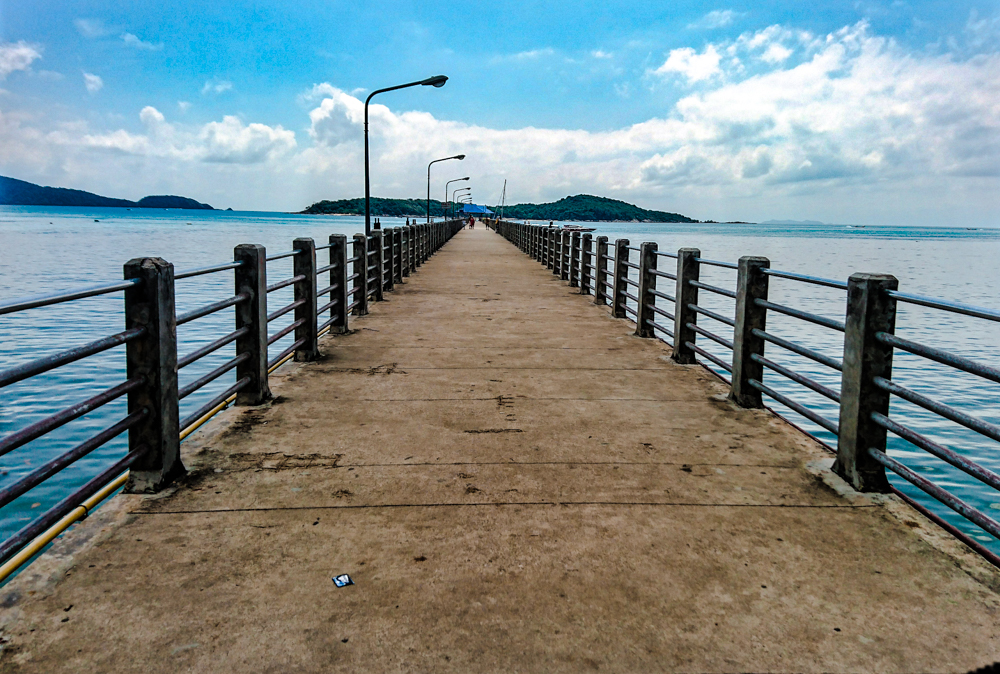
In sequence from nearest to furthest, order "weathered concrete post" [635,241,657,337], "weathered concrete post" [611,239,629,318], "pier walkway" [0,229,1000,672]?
"pier walkway" [0,229,1000,672] → "weathered concrete post" [635,241,657,337] → "weathered concrete post" [611,239,629,318]

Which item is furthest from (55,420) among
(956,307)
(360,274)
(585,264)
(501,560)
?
(585,264)

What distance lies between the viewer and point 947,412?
3.57 meters

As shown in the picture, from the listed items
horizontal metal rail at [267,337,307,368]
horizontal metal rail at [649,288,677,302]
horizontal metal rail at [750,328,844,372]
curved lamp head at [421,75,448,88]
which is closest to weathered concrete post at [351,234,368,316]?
horizontal metal rail at [267,337,307,368]

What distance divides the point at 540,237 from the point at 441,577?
23.7 metres

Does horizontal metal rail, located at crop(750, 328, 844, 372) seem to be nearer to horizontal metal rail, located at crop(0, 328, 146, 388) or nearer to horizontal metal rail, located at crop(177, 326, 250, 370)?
horizontal metal rail, located at crop(177, 326, 250, 370)

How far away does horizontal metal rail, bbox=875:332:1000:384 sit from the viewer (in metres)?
3.34

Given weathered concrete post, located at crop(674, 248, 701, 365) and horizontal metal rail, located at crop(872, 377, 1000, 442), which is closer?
horizontal metal rail, located at crop(872, 377, 1000, 442)

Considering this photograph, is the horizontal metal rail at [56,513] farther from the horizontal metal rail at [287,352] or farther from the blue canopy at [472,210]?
the blue canopy at [472,210]

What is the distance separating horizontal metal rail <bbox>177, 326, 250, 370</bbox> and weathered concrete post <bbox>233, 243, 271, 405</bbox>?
0.19 feet

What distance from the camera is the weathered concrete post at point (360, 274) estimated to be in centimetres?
1116

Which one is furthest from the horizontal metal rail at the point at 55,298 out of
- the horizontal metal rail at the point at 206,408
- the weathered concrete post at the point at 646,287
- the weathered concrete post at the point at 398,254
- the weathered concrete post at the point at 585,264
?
the weathered concrete post at the point at 398,254

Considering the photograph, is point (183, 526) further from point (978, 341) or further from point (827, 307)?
point (827, 307)

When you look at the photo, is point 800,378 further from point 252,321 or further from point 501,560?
point 252,321

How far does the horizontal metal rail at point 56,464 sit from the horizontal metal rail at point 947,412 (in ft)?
12.7
